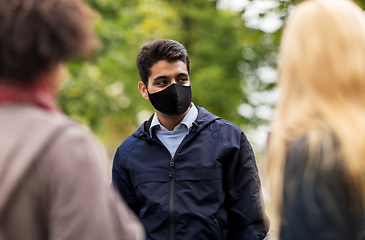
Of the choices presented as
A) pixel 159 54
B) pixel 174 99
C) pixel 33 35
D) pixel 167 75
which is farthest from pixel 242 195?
pixel 33 35

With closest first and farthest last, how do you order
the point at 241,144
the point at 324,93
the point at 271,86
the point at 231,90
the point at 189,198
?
1. the point at 324,93
2. the point at 189,198
3. the point at 241,144
4. the point at 271,86
5. the point at 231,90

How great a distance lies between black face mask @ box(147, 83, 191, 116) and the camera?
3.17m

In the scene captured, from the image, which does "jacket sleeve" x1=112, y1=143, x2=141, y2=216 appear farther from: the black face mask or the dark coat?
the dark coat

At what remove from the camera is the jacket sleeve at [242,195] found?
2807mm

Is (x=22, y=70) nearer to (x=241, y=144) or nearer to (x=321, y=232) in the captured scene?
(x=321, y=232)

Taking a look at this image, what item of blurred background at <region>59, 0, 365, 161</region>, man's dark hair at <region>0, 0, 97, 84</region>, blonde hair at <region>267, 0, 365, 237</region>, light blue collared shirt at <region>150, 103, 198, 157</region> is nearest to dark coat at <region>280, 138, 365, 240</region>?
blonde hair at <region>267, 0, 365, 237</region>

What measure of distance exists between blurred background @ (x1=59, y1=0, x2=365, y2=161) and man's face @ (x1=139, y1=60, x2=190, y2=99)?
19.5ft

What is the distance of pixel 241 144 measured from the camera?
295cm

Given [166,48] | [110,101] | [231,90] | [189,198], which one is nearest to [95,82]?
[110,101]

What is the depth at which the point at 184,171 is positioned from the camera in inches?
113

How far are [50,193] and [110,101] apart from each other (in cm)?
998

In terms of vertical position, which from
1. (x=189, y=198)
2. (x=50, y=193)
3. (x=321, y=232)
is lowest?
(x=189, y=198)

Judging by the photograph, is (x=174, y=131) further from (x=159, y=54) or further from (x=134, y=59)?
(x=134, y=59)

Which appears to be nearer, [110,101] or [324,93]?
[324,93]
